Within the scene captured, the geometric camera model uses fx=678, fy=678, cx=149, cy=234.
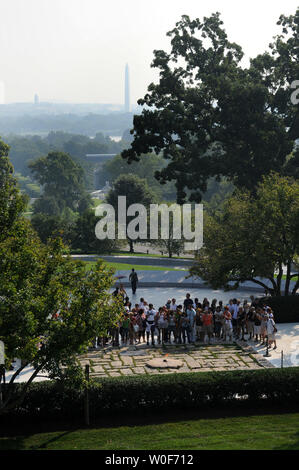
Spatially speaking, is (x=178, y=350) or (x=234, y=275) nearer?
(x=178, y=350)

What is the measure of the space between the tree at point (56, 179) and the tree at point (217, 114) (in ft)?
179

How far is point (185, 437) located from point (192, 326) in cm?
934

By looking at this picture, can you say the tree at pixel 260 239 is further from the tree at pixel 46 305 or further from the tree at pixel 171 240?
the tree at pixel 171 240

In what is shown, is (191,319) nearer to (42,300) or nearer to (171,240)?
(42,300)

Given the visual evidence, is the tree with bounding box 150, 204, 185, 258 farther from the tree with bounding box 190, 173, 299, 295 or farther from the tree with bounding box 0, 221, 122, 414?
the tree with bounding box 0, 221, 122, 414

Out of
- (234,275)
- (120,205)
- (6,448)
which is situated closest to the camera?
(6,448)

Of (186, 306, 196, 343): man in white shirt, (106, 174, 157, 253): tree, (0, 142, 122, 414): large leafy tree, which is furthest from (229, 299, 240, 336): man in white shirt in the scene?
(106, 174, 157, 253): tree

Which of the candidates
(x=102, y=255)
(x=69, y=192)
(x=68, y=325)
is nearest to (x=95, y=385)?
(x=68, y=325)

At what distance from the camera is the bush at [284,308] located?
28844 mm

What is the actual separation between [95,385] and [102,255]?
3152 centimetres

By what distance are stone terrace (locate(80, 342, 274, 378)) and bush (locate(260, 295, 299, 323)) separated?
414 cm

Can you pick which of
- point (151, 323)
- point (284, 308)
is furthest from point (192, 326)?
point (284, 308)

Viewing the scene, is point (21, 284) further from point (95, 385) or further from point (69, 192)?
point (69, 192)

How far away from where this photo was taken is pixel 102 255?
48.9 m
